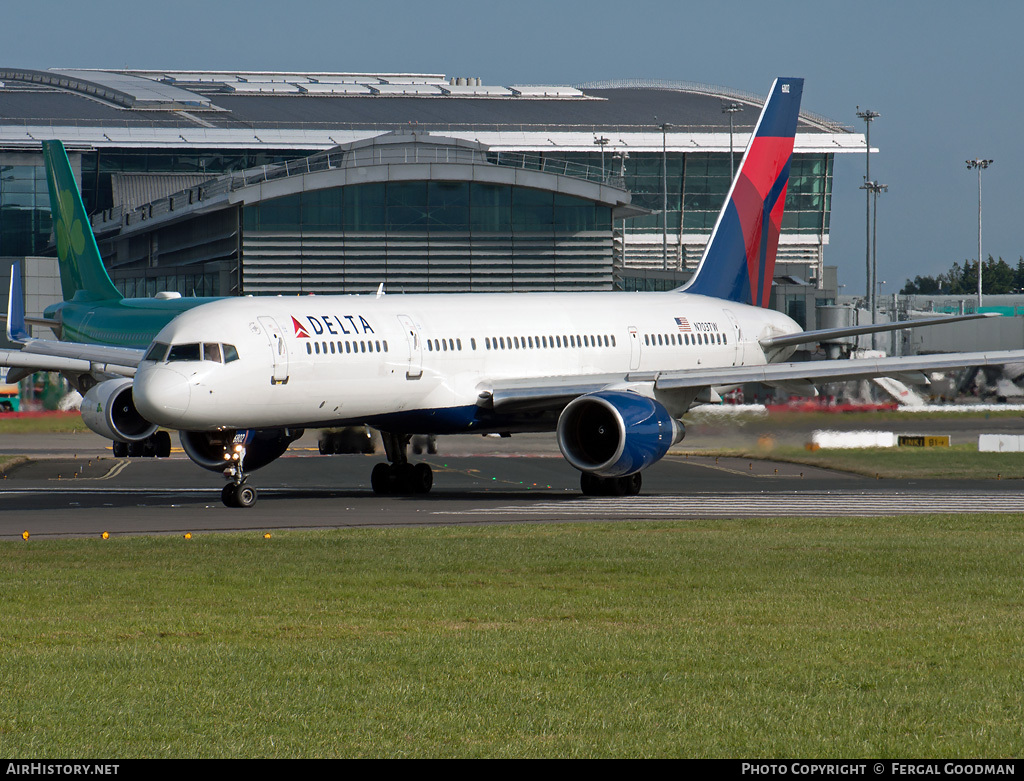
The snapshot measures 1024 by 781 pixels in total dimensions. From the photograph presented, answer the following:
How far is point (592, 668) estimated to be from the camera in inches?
409

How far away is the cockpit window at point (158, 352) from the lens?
24875mm

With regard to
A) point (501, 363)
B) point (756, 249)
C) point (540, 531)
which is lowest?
point (540, 531)

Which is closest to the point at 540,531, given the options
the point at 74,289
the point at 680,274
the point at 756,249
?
the point at 756,249

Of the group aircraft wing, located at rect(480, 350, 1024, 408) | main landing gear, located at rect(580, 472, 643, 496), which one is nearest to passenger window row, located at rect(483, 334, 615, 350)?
aircraft wing, located at rect(480, 350, 1024, 408)

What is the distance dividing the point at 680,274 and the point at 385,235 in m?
21.2

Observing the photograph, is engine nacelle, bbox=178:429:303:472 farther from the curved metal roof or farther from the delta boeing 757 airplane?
the curved metal roof

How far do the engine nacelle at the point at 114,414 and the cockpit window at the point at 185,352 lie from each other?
6.64 metres

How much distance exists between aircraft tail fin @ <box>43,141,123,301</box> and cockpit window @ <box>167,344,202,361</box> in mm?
27646

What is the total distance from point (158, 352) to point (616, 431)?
8.83 m

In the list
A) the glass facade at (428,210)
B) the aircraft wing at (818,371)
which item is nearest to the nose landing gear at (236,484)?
the aircraft wing at (818,371)

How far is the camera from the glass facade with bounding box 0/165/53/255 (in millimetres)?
95500

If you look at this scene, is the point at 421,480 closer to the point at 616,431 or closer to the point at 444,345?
the point at 444,345

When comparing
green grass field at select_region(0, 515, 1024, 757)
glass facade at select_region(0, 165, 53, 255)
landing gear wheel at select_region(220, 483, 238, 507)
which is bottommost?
landing gear wheel at select_region(220, 483, 238, 507)

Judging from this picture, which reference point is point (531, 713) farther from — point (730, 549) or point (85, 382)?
point (85, 382)
